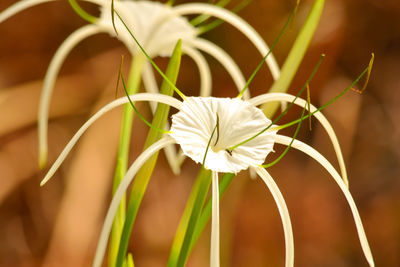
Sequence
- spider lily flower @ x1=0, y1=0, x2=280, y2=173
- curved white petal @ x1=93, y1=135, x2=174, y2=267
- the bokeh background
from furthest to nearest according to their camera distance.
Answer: the bokeh background < spider lily flower @ x1=0, y1=0, x2=280, y2=173 < curved white petal @ x1=93, y1=135, x2=174, y2=267

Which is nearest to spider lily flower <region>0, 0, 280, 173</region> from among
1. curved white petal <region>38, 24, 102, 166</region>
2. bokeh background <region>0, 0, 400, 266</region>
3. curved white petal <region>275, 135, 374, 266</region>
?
curved white petal <region>38, 24, 102, 166</region>

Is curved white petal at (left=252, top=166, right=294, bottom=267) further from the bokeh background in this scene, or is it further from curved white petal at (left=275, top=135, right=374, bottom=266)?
the bokeh background

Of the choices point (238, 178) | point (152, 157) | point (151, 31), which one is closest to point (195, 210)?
point (152, 157)

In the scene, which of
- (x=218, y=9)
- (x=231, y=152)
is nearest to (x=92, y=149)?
(x=218, y=9)

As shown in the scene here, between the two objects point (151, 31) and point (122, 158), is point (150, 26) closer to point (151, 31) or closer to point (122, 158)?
point (151, 31)

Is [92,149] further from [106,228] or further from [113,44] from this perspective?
[106,228]

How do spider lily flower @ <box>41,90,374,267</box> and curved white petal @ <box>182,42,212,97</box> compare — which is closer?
spider lily flower @ <box>41,90,374,267</box>
